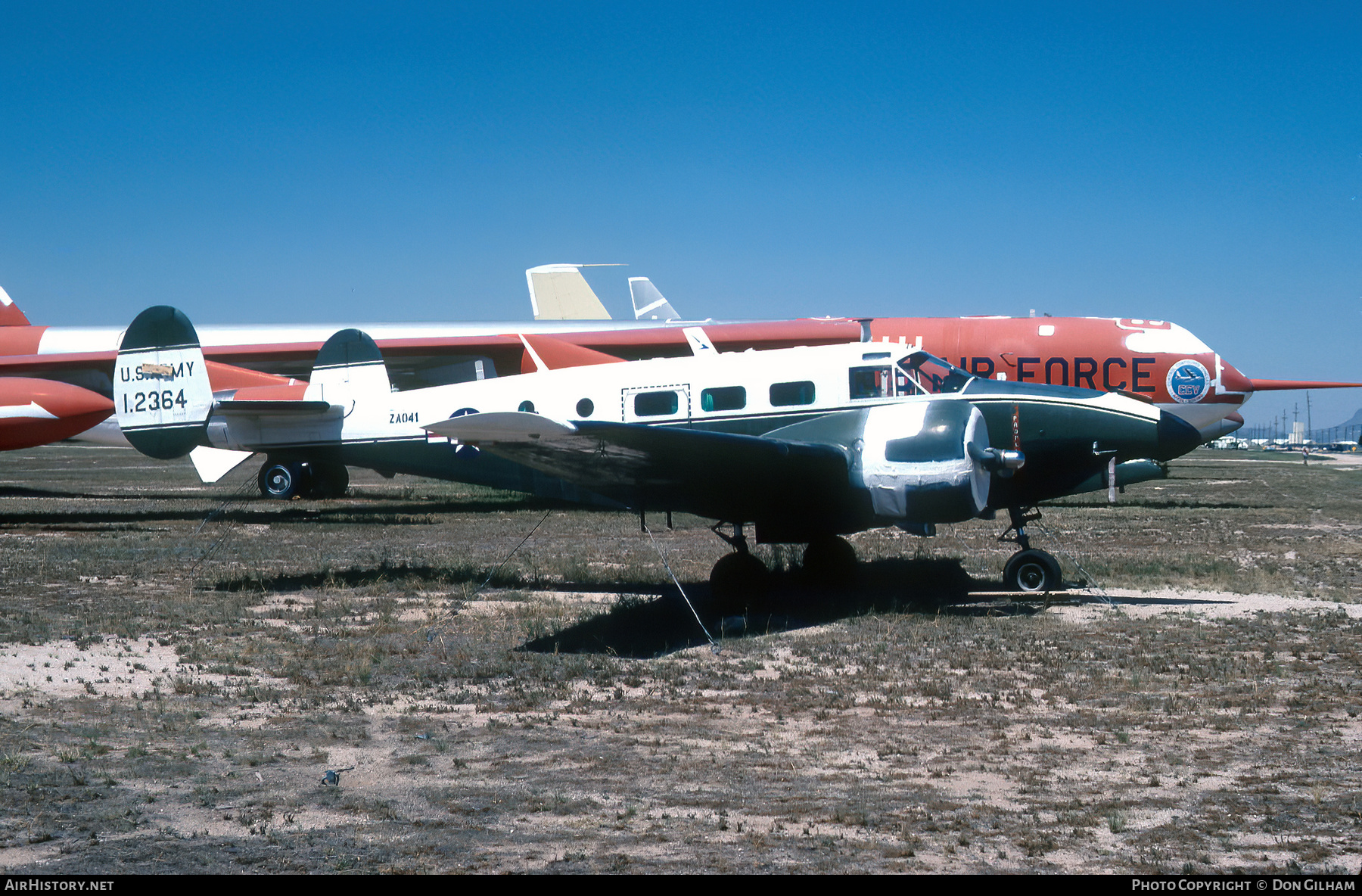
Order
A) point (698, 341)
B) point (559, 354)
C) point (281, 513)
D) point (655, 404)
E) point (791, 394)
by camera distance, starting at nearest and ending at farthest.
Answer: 1. point (791, 394)
2. point (655, 404)
3. point (698, 341)
4. point (559, 354)
5. point (281, 513)

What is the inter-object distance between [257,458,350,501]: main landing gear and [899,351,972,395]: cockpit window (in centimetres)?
1457

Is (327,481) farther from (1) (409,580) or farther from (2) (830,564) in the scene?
(2) (830,564)

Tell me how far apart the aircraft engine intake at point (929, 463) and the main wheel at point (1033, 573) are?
4.97ft

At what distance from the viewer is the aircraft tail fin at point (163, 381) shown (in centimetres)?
1923

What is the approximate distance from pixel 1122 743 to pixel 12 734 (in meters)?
6.89

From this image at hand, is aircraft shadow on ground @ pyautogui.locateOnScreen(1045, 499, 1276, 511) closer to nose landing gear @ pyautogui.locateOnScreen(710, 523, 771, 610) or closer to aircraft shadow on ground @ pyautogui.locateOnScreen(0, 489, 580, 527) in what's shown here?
aircraft shadow on ground @ pyautogui.locateOnScreen(0, 489, 580, 527)

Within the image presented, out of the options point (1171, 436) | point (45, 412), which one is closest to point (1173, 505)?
point (1171, 436)

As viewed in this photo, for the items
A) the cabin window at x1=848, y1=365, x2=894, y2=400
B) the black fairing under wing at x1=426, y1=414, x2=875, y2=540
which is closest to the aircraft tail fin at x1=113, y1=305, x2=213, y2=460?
the black fairing under wing at x1=426, y1=414, x2=875, y2=540

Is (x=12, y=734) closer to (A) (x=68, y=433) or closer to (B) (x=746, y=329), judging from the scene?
(A) (x=68, y=433)

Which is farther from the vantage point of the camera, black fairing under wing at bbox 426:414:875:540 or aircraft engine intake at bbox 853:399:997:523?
aircraft engine intake at bbox 853:399:997:523

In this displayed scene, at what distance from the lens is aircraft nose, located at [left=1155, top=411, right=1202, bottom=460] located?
1118 centimetres

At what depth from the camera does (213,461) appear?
20.7m

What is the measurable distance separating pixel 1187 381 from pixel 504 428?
19.0 m
